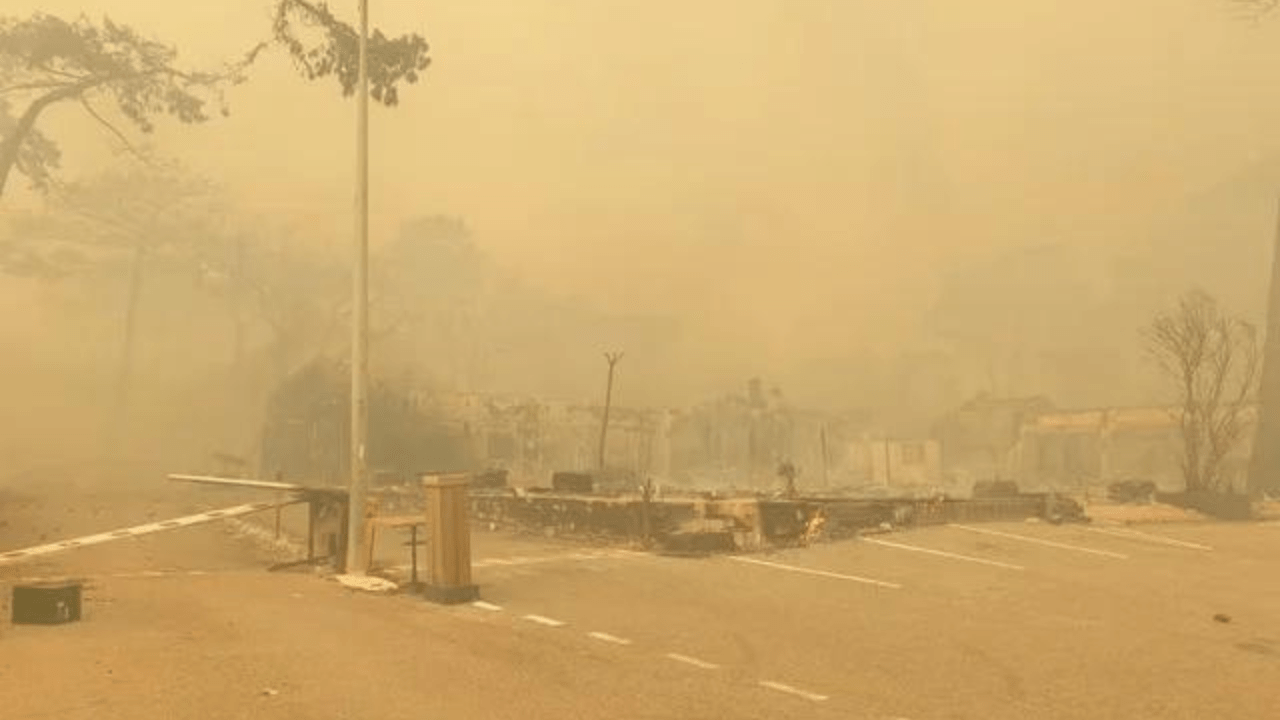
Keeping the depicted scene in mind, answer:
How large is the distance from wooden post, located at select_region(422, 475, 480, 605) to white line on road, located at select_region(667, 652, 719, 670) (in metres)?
3.62

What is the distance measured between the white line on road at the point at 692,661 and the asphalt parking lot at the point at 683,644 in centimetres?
3

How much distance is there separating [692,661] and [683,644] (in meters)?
0.81

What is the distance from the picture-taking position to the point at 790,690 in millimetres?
8164

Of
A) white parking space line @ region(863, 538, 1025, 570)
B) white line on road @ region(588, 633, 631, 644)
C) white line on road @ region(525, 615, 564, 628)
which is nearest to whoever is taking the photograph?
white line on road @ region(588, 633, 631, 644)

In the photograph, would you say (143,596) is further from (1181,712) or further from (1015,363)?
(1015,363)

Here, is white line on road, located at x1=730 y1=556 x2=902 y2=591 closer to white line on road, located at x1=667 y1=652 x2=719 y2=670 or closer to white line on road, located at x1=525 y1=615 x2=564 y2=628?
white line on road, located at x1=525 y1=615 x2=564 y2=628

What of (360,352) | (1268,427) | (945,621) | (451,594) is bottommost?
(945,621)

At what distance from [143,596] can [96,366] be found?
194ft

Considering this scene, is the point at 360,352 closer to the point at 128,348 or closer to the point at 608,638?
the point at 608,638

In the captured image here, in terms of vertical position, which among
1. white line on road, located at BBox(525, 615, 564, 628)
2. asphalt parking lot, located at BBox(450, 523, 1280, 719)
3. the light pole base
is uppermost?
the light pole base

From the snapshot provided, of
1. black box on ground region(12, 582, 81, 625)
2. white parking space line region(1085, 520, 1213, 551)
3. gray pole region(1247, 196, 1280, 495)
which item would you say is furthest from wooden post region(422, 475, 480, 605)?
gray pole region(1247, 196, 1280, 495)

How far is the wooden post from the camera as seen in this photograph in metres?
12.3

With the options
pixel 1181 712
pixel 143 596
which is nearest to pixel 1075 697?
pixel 1181 712

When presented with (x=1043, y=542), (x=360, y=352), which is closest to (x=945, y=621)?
(x=360, y=352)
